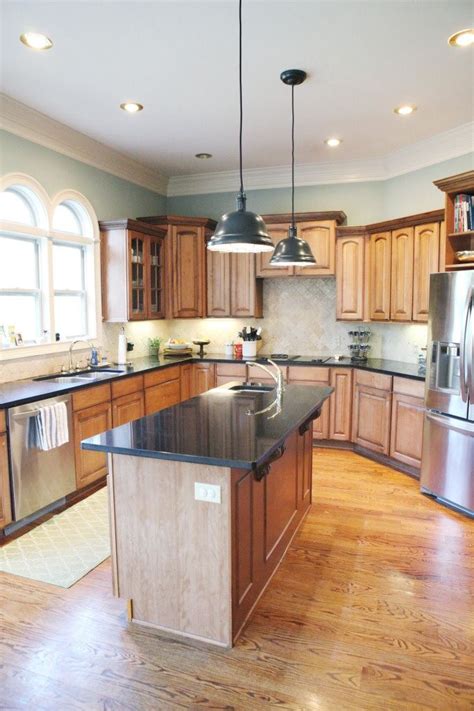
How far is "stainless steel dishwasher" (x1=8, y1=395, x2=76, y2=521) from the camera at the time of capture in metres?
3.24

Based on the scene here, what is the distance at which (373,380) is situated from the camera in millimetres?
4797

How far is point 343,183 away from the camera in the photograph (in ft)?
18.2

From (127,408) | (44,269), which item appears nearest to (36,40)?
(44,269)

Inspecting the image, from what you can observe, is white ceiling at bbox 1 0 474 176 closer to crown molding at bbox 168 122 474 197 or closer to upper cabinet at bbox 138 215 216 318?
crown molding at bbox 168 122 474 197

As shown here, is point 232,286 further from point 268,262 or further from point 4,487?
point 4,487

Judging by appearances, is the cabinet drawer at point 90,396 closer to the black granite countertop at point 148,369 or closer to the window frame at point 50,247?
the black granite countertop at point 148,369

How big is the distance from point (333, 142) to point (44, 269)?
296 cm

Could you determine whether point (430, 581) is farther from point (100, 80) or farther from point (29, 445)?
point (100, 80)

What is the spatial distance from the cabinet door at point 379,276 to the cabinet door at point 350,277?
9 centimetres

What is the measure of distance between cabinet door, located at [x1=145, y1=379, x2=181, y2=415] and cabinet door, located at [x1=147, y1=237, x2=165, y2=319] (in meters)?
0.82

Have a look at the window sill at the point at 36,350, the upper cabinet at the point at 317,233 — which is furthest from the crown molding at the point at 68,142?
the window sill at the point at 36,350

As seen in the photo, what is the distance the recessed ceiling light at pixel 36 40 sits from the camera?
110 inches

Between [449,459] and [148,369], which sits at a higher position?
[148,369]

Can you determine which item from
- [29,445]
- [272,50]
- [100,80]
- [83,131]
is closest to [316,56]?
[272,50]
